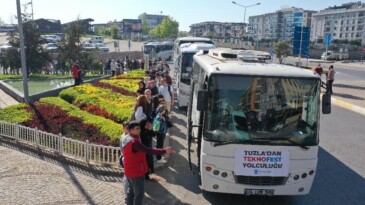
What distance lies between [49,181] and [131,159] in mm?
3387

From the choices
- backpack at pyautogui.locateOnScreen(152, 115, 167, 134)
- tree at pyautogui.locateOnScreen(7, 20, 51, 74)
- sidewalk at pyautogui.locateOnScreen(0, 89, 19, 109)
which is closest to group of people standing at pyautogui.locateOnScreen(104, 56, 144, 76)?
tree at pyautogui.locateOnScreen(7, 20, 51, 74)

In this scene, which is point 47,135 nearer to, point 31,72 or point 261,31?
point 31,72

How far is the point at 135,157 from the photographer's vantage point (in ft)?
19.2

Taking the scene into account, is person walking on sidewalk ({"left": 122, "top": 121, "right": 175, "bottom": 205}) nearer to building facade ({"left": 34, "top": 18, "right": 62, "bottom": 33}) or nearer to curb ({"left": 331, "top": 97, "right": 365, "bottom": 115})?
curb ({"left": 331, "top": 97, "right": 365, "bottom": 115})

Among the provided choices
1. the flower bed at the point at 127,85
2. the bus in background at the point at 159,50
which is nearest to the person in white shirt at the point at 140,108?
the flower bed at the point at 127,85

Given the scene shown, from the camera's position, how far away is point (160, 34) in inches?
4466

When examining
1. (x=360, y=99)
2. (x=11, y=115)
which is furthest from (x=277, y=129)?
(x=360, y=99)

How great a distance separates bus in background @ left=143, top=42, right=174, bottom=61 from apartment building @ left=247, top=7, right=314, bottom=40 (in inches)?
3761

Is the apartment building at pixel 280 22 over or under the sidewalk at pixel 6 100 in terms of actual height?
over

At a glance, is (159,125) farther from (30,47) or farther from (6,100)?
(30,47)

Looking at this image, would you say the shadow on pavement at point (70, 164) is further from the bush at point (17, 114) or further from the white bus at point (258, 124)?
the white bus at point (258, 124)

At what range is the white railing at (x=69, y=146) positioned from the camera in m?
8.91

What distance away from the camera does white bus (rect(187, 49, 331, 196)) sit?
6699 mm

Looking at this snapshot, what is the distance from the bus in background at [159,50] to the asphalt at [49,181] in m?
40.3
